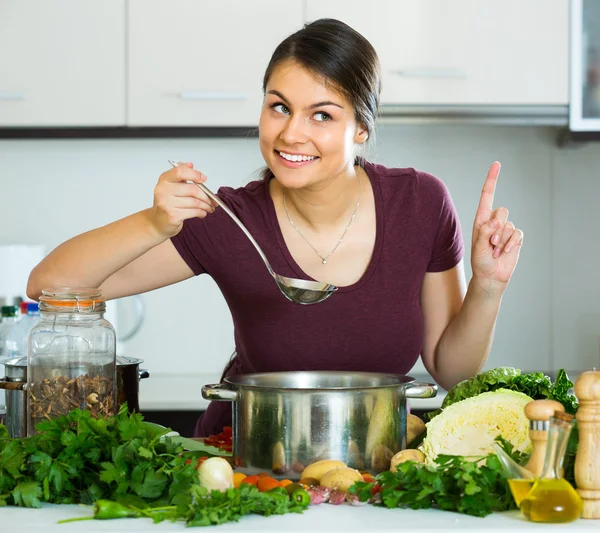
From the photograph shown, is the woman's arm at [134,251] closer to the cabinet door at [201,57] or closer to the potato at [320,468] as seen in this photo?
the potato at [320,468]

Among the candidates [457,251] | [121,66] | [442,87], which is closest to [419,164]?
[442,87]

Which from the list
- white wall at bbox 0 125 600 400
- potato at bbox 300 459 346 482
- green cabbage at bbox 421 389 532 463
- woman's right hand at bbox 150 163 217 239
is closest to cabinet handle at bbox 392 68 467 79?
white wall at bbox 0 125 600 400

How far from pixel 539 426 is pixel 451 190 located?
218cm

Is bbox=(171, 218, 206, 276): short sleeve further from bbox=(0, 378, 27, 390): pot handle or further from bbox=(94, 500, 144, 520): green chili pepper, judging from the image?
bbox=(94, 500, 144, 520): green chili pepper

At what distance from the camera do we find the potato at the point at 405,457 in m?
1.13

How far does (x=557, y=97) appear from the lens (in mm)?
2850

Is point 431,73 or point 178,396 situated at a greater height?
point 431,73

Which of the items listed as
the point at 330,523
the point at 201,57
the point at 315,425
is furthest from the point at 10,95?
the point at 330,523

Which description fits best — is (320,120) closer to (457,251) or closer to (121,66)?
(457,251)

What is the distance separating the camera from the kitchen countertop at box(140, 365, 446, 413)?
8.44ft

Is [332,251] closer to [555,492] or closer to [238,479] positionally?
[238,479]

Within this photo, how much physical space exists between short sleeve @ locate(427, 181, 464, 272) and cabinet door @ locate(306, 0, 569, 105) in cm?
105

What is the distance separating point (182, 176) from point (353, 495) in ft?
1.92

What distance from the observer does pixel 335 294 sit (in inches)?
67.6
